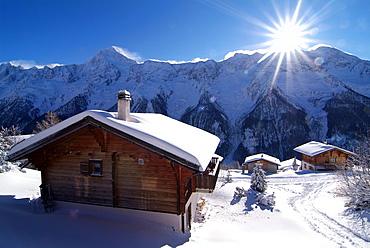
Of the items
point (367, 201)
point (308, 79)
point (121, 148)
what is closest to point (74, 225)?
point (121, 148)

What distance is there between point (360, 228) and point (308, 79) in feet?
346

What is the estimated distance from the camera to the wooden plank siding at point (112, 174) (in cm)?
764

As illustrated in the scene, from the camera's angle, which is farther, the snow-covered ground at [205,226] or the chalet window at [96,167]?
the chalet window at [96,167]

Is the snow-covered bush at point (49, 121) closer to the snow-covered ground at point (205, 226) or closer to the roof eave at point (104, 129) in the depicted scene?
the snow-covered ground at point (205, 226)

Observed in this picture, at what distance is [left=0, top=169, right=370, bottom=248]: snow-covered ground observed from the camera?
6.26 meters

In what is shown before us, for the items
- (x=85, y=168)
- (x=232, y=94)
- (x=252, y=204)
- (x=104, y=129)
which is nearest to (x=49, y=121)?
(x=85, y=168)

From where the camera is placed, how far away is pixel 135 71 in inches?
5241

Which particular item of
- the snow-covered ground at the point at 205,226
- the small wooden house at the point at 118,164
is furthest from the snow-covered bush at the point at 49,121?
the small wooden house at the point at 118,164

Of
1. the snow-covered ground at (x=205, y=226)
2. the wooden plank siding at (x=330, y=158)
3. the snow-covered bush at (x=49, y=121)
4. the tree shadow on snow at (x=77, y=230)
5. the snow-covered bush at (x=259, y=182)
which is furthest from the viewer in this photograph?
the wooden plank siding at (x=330, y=158)

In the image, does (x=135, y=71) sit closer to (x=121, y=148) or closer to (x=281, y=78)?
(x=281, y=78)

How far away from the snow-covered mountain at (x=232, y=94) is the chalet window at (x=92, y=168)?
73.8m

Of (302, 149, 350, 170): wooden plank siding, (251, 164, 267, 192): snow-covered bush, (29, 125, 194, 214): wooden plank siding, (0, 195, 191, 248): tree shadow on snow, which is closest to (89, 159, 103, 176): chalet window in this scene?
(29, 125, 194, 214): wooden plank siding

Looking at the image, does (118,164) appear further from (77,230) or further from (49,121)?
(49,121)

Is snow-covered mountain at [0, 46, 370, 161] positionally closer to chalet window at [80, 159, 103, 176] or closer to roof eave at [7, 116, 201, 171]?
chalet window at [80, 159, 103, 176]
